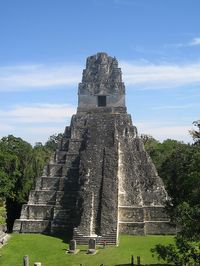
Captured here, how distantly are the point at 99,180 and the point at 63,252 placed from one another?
6647 mm

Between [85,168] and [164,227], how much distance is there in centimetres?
665

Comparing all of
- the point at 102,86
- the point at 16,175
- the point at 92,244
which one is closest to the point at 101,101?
the point at 102,86

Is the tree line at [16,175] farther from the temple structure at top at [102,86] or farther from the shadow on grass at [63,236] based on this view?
the temple structure at top at [102,86]

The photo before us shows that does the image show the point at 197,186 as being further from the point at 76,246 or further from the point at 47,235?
the point at 47,235

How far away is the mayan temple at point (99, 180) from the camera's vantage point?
2878 centimetres

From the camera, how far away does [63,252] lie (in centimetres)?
2495

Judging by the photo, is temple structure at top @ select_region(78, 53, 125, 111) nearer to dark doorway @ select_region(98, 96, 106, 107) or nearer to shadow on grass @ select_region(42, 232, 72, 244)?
dark doorway @ select_region(98, 96, 106, 107)

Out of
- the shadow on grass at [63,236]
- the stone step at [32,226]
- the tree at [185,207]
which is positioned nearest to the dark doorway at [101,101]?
the stone step at [32,226]

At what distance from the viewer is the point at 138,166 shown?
32.3 m

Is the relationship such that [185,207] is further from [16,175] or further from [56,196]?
[16,175]

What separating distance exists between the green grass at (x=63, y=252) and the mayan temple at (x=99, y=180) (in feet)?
3.77

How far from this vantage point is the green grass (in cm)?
2261

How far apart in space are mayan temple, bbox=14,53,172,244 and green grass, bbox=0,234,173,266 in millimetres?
1151

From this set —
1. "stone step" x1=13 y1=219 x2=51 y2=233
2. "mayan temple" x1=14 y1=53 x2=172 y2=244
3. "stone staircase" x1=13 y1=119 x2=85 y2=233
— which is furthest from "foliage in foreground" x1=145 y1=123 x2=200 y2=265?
"stone step" x1=13 y1=219 x2=51 y2=233
